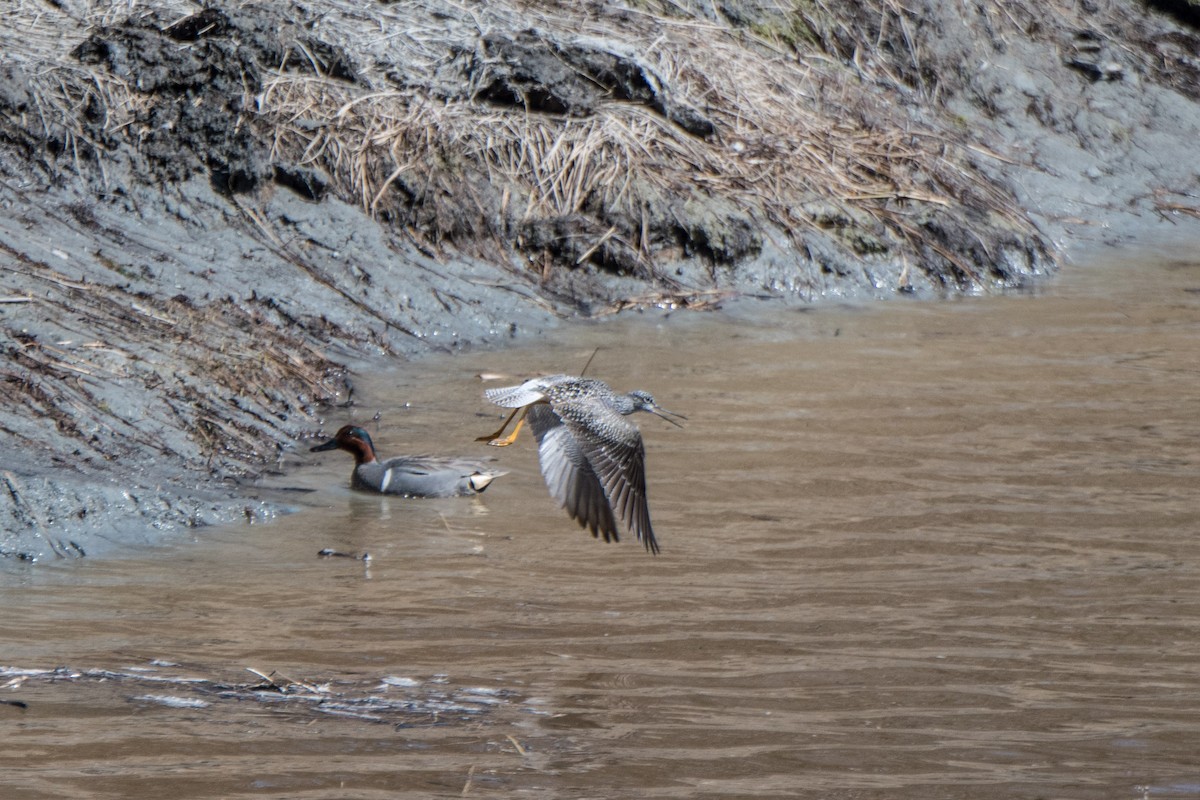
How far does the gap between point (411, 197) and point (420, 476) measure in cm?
346

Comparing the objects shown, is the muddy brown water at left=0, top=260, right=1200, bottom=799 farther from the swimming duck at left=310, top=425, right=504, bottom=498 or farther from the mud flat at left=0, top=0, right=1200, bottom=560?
the mud flat at left=0, top=0, right=1200, bottom=560

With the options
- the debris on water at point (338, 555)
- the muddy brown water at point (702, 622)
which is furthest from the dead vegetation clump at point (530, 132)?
the debris on water at point (338, 555)

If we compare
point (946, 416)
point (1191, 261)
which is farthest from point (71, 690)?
point (1191, 261)

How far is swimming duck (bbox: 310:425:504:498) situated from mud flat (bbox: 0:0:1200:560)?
0.46 m

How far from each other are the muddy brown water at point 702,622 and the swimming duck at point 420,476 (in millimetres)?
105

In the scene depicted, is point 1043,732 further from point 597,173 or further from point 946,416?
point 597,173

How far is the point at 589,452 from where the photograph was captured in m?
5.51

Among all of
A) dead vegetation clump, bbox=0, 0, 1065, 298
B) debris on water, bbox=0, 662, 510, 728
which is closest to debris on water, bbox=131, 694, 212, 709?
debris on water, bbox=0, 662, 510, 728

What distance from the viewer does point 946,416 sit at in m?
7.37

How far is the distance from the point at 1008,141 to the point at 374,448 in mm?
7739

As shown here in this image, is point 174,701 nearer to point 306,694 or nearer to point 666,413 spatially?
point 306,694

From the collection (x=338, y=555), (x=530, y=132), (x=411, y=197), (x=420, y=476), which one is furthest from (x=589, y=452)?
(x=530, y=132)

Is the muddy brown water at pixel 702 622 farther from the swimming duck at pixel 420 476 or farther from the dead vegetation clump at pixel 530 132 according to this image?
the dead vegetation clump at pixel 530 132

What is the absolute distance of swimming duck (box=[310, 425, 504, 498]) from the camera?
6340 millimetres
